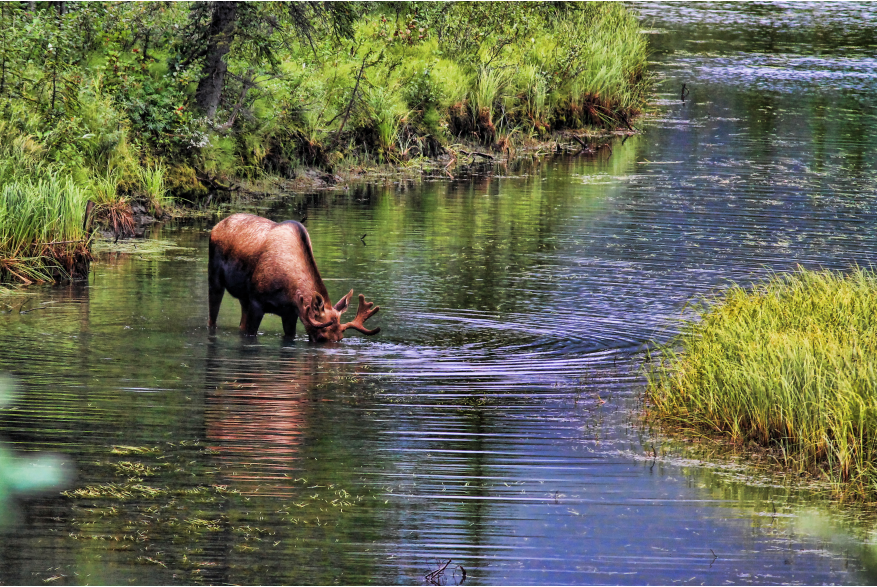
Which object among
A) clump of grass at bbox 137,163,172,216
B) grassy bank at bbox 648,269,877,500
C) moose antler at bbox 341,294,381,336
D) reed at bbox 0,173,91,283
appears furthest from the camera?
clump of grass at bbox 137,163,172,216

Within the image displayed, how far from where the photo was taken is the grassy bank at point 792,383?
8.92m

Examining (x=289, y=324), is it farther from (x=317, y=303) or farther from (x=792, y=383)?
(x=792, y=383)

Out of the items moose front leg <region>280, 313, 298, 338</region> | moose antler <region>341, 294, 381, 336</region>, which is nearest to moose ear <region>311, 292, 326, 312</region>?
moose antler <region>341, 294, 381, 336</region>

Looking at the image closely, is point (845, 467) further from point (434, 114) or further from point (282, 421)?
point (434, 114)

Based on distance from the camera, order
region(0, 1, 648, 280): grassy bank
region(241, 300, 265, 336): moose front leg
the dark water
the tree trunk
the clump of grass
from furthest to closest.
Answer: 1. the tree trunk
2. the clump of grass
3. region(0, 1, 648, 280): grassy bank
4. region(241, 300, 265, 336): moose front leg
5. the dark water

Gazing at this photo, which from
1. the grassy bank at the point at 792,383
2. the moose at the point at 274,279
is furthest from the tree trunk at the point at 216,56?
the grassy bank at the point at 792,383

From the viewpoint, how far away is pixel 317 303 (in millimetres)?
12789

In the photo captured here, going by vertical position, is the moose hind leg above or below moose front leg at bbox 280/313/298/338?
above

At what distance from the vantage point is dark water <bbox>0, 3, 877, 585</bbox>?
739 centimetres

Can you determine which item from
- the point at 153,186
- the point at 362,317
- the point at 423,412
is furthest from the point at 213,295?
the point at 153,186

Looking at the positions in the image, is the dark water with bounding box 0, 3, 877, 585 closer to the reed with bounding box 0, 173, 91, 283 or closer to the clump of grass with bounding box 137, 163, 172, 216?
the reed with bounding box 0, 173, 91, 283

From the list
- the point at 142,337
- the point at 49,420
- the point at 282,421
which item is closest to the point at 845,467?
the point at 282,421

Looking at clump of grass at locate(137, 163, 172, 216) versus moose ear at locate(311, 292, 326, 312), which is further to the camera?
clump of grass at locate(137, 163, 172, 216)

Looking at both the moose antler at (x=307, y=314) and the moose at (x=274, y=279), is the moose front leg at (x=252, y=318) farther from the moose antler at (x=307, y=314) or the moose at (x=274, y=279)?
the moose antler at (x=307, y=314)
